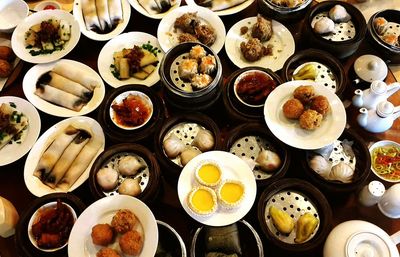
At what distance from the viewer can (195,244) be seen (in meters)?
2.68

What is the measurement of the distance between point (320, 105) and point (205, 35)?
117 cm

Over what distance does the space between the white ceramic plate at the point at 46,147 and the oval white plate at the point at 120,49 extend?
1.38 feet

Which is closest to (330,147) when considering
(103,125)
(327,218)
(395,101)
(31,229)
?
(327,218)

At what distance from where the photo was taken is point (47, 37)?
11.7ft

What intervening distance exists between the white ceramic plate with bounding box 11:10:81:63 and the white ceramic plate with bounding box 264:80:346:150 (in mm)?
1808

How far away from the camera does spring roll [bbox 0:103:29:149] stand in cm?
322

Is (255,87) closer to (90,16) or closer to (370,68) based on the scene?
(370,68)

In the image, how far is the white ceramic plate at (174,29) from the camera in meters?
3.54

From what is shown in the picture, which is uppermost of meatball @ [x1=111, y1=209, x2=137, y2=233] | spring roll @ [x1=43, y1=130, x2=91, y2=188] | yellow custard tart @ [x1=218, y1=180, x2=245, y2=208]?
yellow custard tart @ [x1=218, y1=180, x2=245, y2=208]

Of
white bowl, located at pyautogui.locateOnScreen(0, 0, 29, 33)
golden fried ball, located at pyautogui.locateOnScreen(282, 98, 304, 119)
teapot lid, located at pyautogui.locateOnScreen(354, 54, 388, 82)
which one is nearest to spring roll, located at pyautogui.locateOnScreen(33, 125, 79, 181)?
white bowl, located at pyautogui.locateOnScreen(0, 0, 29, 33)

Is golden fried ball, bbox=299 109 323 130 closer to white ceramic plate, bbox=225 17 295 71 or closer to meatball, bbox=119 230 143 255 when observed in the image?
white ceramic plate, bbox=225 17 295 71

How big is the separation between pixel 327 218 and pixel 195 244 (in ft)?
2.93

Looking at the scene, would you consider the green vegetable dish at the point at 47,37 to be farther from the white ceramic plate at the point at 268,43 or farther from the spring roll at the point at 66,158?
the white ceramic plate at the point at 268,43

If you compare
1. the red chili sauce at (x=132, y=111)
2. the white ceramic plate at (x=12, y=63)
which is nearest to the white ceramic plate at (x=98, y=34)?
the white ceramic plate at (x=12, y=63)
